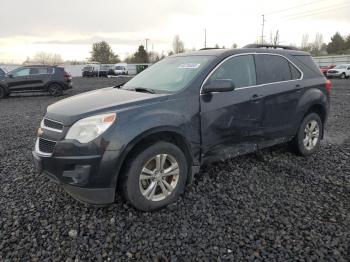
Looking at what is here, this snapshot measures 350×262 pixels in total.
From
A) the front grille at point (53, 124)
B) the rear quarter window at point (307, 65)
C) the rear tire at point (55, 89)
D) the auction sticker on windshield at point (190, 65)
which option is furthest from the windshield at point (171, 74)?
the rear tire at point (55, 89)

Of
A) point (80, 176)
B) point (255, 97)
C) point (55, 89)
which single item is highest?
point (255, 97)

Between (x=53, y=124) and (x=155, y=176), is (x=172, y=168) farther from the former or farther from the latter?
(x=53, y=124)

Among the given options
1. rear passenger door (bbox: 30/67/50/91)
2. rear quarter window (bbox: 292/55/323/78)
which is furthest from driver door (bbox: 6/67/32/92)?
rear quarter window (bbox: 292/55/323/78)

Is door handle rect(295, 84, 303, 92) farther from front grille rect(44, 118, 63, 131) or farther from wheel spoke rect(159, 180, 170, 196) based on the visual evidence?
front grille rect(44, 118, 63, 131)

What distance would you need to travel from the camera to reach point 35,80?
56.0ft

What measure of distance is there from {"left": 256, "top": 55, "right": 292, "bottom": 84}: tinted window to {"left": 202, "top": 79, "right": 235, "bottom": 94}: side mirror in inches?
35.8

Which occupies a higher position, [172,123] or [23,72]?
[23,72]

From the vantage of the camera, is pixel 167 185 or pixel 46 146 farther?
pixel 167 185

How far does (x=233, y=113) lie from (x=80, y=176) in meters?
2.05

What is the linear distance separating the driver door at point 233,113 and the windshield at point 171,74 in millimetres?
251

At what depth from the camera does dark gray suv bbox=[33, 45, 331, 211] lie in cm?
334

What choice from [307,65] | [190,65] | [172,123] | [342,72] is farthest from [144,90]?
[342,72]

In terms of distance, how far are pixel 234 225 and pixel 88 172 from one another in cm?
156

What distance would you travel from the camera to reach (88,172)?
3285mm
